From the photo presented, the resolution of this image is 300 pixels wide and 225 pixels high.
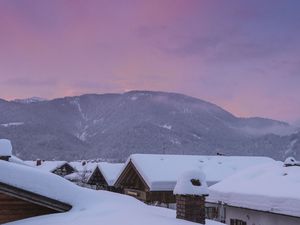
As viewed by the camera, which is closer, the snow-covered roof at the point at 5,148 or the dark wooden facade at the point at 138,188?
the snow-covered roof at the point at 5,148

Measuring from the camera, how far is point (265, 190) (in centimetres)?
1502

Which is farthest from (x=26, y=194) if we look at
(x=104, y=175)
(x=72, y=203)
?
(x=104, y=175)

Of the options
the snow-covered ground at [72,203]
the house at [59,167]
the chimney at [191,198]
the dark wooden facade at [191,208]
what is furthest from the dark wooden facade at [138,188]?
the house at [59,167]

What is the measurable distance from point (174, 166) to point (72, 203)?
19330 mm

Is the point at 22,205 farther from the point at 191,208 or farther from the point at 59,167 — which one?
the point at 59,167

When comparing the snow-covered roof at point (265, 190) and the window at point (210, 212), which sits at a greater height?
the snow-covered roof at point (265, 190)

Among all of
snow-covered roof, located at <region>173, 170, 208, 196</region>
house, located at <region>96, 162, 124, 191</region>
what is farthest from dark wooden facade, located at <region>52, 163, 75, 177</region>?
snow-covered roof, located at <region>173, 170, 208, 196</region>

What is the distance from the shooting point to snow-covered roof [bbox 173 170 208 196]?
34.1 ft

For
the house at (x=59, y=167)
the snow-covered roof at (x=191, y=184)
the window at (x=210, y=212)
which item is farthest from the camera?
the house at (x=59, y=167)

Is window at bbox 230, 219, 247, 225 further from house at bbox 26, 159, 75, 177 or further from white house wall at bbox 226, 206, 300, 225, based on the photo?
house at bbox 26, 159, 75, 177

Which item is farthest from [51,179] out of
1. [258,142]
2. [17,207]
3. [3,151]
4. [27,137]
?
[27,137]

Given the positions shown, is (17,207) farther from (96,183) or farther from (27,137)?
(27,137)

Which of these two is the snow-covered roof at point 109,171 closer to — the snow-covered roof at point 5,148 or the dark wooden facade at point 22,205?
the snow-covered roof at point 5,148

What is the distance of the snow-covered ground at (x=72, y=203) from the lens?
29.1 ft
